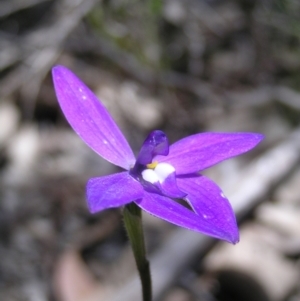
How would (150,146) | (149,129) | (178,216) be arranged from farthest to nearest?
(149,129) → (150,146) → (178,216)

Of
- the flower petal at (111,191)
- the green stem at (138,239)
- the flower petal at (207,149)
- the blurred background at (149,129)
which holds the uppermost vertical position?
the flower petal at (111,191)

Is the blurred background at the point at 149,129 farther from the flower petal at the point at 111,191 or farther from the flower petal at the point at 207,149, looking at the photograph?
the flower petal at the point at 111,191

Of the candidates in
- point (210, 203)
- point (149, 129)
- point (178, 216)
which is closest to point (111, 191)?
point (178, 216)

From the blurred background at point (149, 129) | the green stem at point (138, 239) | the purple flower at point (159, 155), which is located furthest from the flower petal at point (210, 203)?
the blurred background at point (149, 129)

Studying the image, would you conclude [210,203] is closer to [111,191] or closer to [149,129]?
[111,191]

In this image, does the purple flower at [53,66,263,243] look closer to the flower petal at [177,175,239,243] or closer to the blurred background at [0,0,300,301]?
the flower petal at [177,175,239,243]

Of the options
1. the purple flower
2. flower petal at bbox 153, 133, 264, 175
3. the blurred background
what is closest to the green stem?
the purple flower
